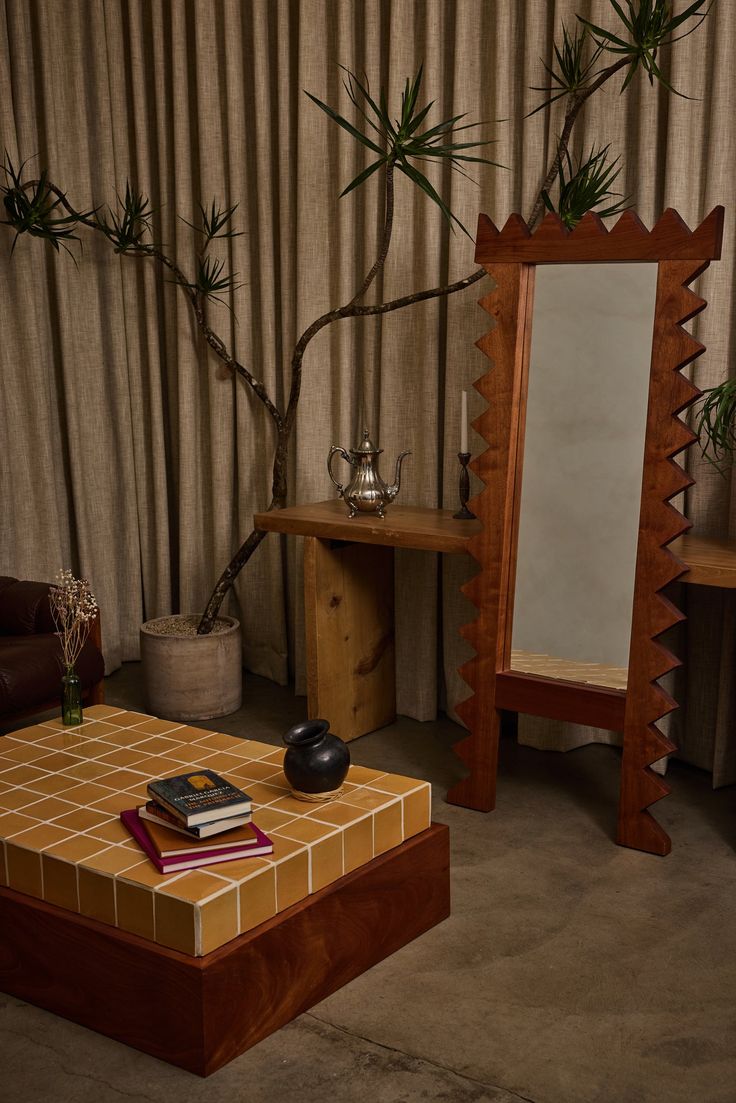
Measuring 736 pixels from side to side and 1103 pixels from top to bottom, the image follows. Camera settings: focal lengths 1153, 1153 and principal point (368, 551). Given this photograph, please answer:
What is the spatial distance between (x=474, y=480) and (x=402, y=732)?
0.87 meters

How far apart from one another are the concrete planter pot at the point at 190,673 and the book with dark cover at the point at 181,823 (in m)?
1.70

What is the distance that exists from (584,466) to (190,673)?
1.64m

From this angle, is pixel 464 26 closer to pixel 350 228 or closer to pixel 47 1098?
pixel 350 228

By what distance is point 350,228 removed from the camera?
3.89 m

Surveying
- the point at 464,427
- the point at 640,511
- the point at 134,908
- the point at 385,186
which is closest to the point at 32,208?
the point at 385,186

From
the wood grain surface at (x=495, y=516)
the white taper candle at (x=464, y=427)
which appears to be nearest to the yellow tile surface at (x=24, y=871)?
the wood grain surface at (x=495, y=516)

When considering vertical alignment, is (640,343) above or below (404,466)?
above

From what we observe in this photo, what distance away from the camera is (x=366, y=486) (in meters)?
3.55

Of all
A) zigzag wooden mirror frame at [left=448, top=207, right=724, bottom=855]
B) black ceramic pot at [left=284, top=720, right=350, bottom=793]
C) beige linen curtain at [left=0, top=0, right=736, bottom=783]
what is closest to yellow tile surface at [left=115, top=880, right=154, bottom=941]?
black ceramic pot at [left=284, top=720, right=350, bottom=793]

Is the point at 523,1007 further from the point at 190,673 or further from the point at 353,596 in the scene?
the point at 190,673

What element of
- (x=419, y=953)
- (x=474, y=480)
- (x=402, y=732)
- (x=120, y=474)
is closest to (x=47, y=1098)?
(x=419, y=953)

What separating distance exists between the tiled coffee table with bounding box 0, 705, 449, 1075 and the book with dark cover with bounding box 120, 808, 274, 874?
0.06ft

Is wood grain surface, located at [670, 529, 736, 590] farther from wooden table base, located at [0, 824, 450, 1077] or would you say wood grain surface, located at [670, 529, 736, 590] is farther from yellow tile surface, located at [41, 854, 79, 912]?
yellow tile surface, located at [41, 854, 79, 912]

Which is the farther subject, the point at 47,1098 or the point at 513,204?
the point at 513,204
